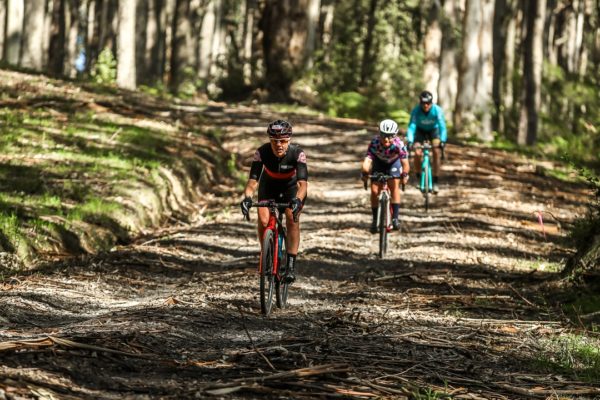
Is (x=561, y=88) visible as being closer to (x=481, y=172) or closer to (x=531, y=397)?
(x=481, y=172)

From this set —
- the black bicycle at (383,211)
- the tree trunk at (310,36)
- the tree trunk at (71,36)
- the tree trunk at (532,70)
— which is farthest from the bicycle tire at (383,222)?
the tree trunk at (71,36)

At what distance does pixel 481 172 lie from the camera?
70.5 feet

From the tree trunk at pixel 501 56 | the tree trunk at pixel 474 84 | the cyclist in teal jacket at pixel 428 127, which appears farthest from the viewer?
the tree trunk at pixel 501 56

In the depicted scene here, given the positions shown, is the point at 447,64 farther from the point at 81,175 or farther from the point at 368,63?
the point at 81,175

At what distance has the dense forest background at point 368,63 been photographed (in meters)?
28.9

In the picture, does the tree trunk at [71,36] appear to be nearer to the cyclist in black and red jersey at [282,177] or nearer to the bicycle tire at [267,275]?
the cyclist in black and red jersey at [282,177]

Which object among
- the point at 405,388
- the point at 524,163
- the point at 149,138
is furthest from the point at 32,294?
the point at 524,163

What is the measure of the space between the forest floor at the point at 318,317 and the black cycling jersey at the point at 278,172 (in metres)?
1.12

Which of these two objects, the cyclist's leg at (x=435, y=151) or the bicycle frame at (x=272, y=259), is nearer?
the bicycle frame at (x=272, y=259)

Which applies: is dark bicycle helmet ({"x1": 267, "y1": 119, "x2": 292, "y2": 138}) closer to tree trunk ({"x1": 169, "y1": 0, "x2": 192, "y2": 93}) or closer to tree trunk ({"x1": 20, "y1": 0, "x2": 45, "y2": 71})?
tree trunk ({"x1": 20, "y1": 0, "x2": 45, "y2": 71})

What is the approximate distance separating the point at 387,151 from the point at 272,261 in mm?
5262

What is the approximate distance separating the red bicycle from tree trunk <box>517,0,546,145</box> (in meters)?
22.2

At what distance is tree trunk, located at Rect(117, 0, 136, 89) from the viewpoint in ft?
93.4

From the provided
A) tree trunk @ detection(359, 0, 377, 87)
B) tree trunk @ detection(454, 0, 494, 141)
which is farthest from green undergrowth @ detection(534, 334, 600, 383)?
tree trunk @ detection(359, 0, 377, 87)
